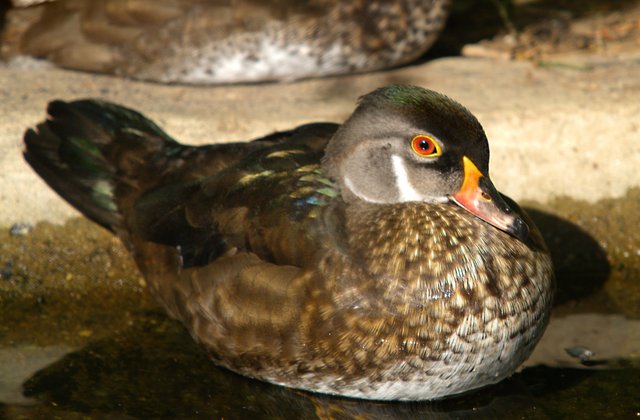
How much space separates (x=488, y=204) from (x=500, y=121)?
130 centimetres

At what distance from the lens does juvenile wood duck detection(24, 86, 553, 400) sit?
3666 millimetres

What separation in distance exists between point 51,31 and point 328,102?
1.52 m

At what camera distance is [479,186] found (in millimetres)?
3766

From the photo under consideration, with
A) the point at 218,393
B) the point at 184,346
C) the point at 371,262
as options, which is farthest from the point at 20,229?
the point at 371,262

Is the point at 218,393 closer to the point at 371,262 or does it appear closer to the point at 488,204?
the point at 371,262

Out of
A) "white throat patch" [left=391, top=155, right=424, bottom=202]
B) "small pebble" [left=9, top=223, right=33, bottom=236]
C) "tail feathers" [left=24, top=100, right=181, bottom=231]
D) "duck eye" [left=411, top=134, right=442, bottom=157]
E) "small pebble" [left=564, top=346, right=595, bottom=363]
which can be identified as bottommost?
"small pebble" [left=9, top=223, right=33, bottom=236]

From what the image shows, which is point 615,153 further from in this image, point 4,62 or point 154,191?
point 4,62

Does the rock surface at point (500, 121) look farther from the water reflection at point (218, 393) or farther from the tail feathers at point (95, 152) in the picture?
the water reflection at point (218, 393)

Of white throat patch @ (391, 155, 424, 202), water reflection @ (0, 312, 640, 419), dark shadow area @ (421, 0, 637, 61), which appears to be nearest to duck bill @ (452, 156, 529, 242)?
white throat patch @ (391, 155, 424, 202)

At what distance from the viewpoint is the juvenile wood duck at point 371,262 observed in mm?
3666

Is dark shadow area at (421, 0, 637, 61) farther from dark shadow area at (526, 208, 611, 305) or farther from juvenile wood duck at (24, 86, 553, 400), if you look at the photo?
juvenile wood duck at (24, 86, 553, 400)

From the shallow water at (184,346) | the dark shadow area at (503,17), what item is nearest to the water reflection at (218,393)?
the shallow water at (184,346)

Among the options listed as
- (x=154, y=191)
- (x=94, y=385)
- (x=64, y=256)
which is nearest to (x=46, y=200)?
(x=64, y=256)

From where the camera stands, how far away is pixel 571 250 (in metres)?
4.91
